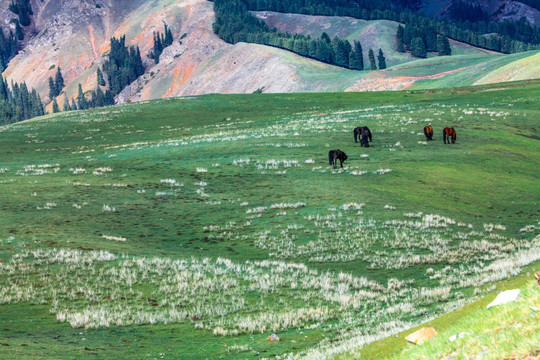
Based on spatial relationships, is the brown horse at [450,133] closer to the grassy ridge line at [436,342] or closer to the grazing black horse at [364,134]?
the grazing black horse at [364,134]

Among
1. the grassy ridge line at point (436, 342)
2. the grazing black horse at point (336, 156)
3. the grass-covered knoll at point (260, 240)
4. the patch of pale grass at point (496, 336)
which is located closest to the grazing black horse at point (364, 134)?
the grass-covered knoll at point (260, 240)

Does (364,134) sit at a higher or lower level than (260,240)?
higher

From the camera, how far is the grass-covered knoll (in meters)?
19.1

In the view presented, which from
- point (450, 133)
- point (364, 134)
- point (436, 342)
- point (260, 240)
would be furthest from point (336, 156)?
point (436, 342)

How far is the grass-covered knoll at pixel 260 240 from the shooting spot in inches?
750

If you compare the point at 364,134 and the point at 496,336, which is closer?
the point at 496,336

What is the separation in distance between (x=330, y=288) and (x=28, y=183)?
1257 inches

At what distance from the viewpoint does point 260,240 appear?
104ft

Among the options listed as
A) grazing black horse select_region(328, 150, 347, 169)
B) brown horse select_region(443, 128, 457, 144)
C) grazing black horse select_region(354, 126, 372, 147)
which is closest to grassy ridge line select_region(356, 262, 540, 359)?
grazing black horse select_region(328, 150, 347, 169)

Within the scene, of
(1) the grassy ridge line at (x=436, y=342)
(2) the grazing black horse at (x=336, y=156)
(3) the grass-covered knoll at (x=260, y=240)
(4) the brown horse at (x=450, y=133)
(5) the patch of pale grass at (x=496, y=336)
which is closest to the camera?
(5) the patch of pale grass at (x=496, y=336)

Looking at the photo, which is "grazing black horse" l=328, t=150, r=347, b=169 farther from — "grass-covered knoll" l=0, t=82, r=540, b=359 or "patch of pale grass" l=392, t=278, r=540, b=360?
"patch of pale grass" l=392, t=278, r=540, b=360

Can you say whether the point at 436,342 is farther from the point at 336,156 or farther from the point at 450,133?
the point at 450,133

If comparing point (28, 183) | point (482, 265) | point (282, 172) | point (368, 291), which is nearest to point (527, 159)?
point (282, 172)

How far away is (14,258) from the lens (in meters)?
25.6
